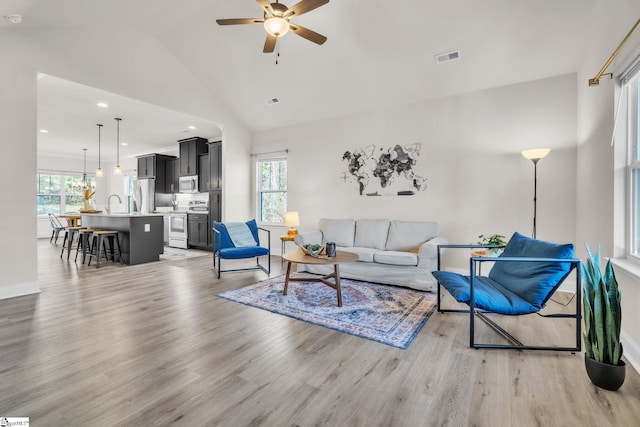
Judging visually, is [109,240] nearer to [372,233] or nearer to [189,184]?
[189,184]

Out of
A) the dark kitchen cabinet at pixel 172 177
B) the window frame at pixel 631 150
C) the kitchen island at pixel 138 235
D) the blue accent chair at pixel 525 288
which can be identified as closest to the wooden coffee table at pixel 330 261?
the blue accent chair at pixel 525 288

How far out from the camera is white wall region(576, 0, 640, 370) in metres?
2.10

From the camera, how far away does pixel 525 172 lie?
152 inches

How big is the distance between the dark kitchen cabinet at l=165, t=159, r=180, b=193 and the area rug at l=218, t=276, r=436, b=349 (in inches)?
211

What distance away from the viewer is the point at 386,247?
4418 mm

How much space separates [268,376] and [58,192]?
37.1ft

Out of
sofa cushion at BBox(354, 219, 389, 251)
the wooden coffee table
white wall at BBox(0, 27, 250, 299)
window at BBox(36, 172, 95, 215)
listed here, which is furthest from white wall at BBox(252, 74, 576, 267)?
window at BBox(36, 172, 95, 215)

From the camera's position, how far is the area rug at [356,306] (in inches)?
98.3

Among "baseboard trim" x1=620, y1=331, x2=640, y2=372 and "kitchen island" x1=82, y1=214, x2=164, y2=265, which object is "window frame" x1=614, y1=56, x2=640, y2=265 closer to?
"baseboard trim" x1=620, y1=331, x2=640, y2=372

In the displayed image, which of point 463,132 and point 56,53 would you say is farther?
point 463,132

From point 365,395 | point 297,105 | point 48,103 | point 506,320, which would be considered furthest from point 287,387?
point 48,103

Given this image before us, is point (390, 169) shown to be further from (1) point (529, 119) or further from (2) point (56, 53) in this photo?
(2) point (56, 53)

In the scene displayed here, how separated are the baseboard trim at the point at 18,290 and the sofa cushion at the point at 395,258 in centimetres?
420

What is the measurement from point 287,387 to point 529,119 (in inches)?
168
